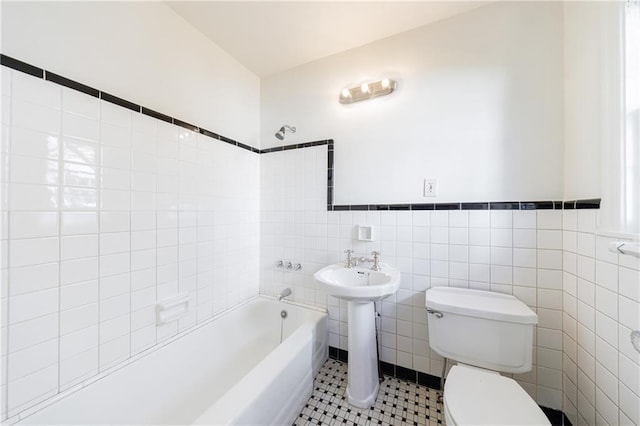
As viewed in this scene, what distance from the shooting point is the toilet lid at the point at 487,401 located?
2.83 feet

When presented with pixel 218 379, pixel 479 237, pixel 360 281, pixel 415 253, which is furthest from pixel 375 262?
pixel 218 379

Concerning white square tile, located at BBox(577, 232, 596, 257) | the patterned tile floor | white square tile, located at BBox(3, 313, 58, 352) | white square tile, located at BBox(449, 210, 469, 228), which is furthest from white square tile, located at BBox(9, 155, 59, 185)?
white square tile, located at BBox(577, 232, 596, 257)

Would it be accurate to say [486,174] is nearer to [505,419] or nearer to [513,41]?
[513,41]

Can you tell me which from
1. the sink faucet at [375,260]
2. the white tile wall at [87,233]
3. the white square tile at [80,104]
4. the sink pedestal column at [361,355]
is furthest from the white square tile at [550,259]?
the white square tile at [80,104]

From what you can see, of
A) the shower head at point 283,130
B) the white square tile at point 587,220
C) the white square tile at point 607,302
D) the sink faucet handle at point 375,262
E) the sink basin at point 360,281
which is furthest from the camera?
the shower head at point 283,130

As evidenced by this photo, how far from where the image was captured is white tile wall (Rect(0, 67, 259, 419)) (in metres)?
0.91

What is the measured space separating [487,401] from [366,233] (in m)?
1.04

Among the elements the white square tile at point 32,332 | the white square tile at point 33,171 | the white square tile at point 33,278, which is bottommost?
the white square tile at point 32,332

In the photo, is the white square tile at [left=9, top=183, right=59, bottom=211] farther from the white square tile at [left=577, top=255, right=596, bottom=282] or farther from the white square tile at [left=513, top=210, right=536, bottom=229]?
the white square tile at [left=577, top=255, right=596, bottom=282]

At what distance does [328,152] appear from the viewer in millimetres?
1841

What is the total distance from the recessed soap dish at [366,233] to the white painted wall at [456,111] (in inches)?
Result: 8.0

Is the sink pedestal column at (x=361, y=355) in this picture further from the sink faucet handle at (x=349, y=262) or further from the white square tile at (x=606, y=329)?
the white square tile at (x=606, y=329)

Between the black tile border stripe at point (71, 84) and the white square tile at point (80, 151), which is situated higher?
the black tile border stripe at point (71, 84)

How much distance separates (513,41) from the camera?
1.34m
